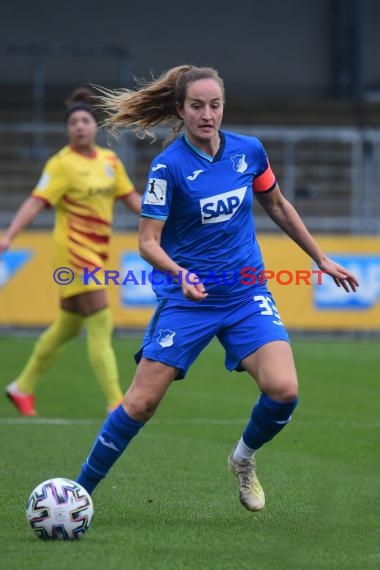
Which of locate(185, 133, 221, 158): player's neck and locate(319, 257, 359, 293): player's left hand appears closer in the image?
locate(185, 133, 221, 158): player's neck

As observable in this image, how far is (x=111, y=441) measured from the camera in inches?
225

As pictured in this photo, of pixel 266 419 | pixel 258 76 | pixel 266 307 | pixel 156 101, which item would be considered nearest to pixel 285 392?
pixel 266 419

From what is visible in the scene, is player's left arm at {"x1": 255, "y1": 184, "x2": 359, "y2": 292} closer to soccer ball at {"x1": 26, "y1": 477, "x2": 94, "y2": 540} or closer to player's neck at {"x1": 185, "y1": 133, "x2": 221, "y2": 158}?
player's neck at {"x1": 185, "y1": 133, "x2": 221, "y2": 158}

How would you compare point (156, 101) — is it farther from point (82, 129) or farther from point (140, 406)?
point (82, 129)

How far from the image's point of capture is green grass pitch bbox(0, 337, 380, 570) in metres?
5.10

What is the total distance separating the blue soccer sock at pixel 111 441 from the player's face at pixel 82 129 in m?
4.23

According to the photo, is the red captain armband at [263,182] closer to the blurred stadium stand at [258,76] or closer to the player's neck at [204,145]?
the player's neck at [204,145]

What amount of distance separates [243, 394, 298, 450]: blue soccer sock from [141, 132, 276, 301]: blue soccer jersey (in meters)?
0.54

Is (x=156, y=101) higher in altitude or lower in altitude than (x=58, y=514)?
higher

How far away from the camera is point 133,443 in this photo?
8.48m

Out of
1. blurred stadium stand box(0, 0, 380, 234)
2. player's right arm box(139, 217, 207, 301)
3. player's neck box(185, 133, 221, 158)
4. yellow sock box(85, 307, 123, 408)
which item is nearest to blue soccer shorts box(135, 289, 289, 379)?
player's right arm box(139, 217, 207, 301)

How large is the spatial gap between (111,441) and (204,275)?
89cm

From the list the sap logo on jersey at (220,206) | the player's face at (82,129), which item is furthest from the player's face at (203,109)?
the player's face at (82,129)

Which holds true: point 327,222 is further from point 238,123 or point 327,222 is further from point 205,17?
point 205,17
